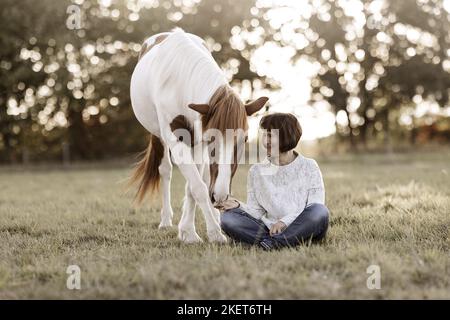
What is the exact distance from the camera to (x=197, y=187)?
4.25 m

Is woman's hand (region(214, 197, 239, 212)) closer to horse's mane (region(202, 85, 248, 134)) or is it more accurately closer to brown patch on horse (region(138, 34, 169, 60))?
horse's mane (region(202, 85, 248, 134))

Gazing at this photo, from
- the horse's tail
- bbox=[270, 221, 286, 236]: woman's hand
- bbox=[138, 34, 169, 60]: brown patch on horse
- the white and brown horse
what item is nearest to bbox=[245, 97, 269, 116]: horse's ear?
the white and brown horse

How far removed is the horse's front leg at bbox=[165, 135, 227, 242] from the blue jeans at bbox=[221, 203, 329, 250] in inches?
6.8

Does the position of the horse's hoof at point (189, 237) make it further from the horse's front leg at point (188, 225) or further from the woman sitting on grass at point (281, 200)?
the woman sitting on grass at point (281, 200)

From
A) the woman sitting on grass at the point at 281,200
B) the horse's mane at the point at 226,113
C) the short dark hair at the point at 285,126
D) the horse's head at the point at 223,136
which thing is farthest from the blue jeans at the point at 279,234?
the horse's mane at the point at 226,113

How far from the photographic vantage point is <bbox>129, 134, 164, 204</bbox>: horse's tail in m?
5.73

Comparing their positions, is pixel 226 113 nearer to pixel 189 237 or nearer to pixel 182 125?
pixel 182 125

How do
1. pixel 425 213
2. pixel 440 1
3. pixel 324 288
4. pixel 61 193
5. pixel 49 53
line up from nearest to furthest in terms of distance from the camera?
pixel 324 288, pixel 425 213, pixel 61 193, pixel 49 53, pixel 440 1

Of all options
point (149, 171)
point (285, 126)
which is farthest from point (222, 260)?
point (149, 171)

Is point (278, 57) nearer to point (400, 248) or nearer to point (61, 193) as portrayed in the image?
point (61, 193)

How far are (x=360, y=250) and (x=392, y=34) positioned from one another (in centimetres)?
2394

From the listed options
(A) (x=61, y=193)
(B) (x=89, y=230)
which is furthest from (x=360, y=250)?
(A) (x=61, y=193)

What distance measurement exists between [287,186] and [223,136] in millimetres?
696

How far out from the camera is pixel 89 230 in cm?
479
